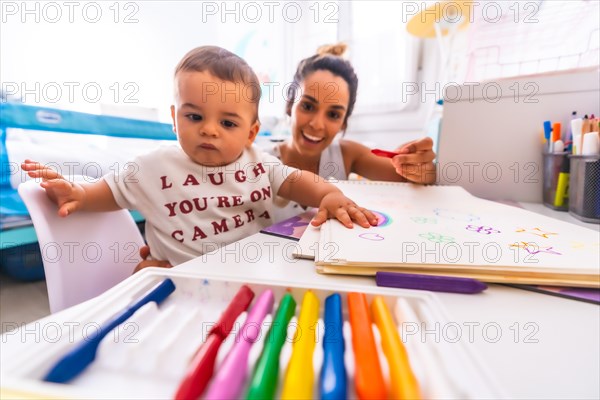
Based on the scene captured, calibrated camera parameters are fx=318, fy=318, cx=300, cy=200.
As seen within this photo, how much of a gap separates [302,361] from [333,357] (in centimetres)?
2

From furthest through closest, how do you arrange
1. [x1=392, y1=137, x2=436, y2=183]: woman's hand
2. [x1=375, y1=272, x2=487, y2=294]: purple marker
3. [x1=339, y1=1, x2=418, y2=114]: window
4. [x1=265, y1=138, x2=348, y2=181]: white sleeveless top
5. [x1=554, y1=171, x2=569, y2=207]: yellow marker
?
[x1=339, y1=1, x2=418, y2=114]: window, [x1=265, y1=138, x2=348, y2=181]: white sleeveless top, [x1=392, y1=137, x2=436, y2=183]: woman's hand, [x1=554, y1=171, x2=569, y2=207]: yellow marker, [x1=375, y1=272, x2=487, y2=294]: purple marker

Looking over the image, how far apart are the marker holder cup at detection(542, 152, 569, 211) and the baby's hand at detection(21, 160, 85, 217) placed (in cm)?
86

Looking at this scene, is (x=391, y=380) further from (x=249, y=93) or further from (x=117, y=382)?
(x=249, y=93)

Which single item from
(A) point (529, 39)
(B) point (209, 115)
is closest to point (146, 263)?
(B) point (209, 115)

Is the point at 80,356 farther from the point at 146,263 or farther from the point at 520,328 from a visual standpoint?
the point at 146,263

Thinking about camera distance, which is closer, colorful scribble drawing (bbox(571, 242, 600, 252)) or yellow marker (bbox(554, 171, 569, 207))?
colorful scribble drawing (bbox(571, 242, 600, 252))

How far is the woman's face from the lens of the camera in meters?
0.87

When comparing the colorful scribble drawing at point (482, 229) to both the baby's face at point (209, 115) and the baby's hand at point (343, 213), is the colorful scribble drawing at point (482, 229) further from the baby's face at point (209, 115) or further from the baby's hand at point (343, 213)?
the baby's face at point (209, 115)

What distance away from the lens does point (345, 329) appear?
0.74ft

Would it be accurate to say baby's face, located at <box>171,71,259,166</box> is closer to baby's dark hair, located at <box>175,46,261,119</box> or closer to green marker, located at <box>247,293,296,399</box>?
baby's dark hair, located at <box>175,46,261,119</box>

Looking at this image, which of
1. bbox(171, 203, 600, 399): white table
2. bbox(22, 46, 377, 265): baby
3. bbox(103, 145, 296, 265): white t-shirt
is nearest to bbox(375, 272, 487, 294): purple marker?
bbox(171, 203, 600, 399): white table

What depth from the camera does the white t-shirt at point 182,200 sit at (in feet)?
1.86

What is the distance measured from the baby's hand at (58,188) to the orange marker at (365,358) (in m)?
0.44

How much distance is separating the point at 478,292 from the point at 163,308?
28 cm
